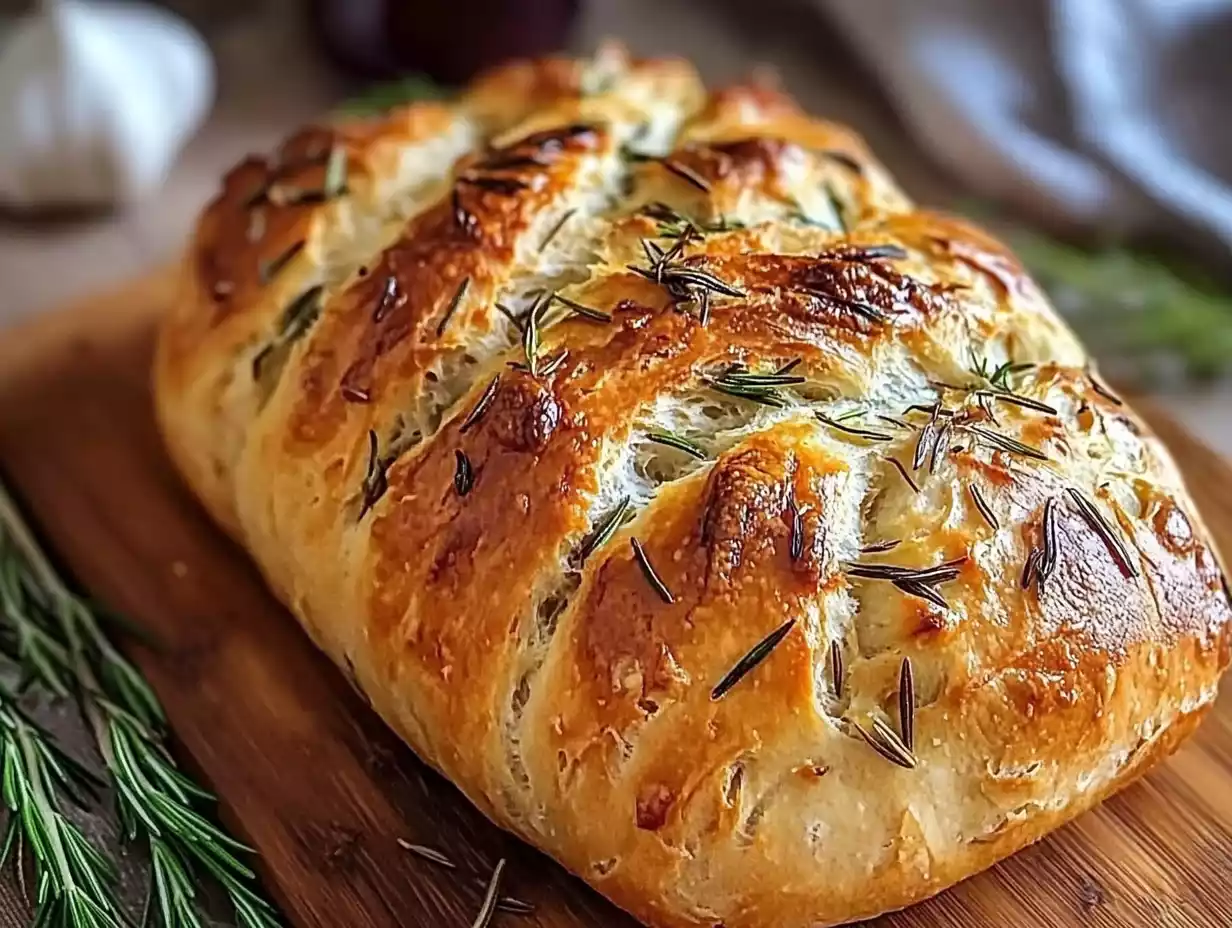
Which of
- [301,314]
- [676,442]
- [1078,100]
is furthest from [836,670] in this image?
[1078,100]

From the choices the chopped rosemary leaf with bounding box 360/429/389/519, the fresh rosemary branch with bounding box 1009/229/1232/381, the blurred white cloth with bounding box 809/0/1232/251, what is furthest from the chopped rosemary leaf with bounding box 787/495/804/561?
the blurred white cloth with bounding box 809/0/1232/251

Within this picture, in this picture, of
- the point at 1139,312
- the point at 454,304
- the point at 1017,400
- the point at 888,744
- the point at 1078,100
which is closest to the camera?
the point at 888,744

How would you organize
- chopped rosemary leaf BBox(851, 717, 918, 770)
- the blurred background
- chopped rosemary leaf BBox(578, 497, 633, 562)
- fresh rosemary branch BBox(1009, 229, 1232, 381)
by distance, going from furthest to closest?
the blurred background
fresh rosemary branch BBox(1009, 229, 1232, 381)
chopped rosemary leaf BBox(578, 497, 633, 562)
chopped rosemary leaf BBox(851, 717, 918, 770)

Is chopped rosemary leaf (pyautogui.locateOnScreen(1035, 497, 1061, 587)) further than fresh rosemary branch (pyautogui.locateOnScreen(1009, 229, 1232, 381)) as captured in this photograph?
No

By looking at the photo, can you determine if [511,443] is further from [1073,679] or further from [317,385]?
[1073,679]

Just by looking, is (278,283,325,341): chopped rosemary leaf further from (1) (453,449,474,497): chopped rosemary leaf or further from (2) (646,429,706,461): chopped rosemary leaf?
(2) (646,429,706,461): chopped rosemary leaf

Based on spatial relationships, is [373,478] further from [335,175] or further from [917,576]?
[917,576]

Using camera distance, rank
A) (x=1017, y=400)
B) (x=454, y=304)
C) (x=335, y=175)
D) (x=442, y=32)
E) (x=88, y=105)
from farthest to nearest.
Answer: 1. (x=442, y=32)
2. (x=88, y=105)
3. (x=335, y=175)
4. (x=454, y=304)
5. (x=1017, y=400)

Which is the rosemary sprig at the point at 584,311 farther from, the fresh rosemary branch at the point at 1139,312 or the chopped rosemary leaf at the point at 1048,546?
the fresh rosemary branch at the point at 1139,312
